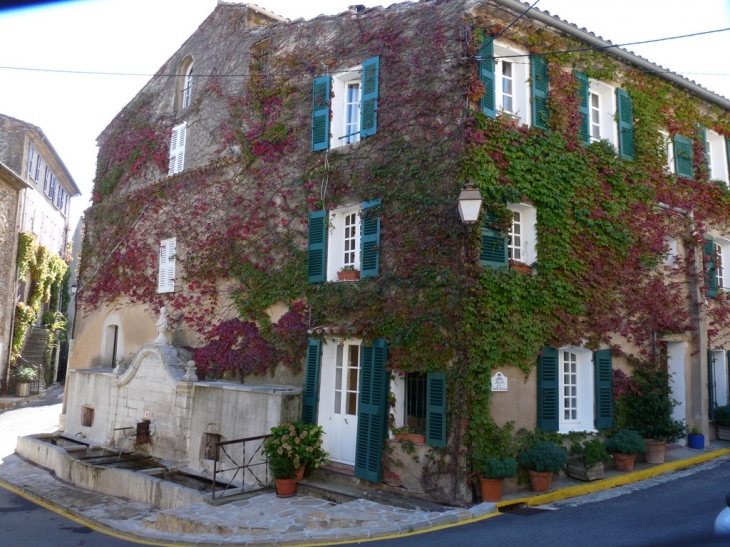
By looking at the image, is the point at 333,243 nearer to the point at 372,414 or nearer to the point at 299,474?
the point at 372,414

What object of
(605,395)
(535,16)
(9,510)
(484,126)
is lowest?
(9,510)

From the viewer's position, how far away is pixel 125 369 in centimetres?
1514

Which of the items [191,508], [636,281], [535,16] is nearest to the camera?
[191,508]

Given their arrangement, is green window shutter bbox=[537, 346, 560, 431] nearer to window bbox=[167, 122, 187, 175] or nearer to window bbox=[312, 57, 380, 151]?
window bbox=[312, 57, 380, 151]

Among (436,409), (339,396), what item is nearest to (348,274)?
(339,396)

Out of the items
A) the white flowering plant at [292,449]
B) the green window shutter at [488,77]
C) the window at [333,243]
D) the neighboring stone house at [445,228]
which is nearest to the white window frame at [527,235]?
the neighboring stone house at [445,228]

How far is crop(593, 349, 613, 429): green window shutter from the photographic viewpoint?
36.7 ft

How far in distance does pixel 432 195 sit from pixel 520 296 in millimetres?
2147

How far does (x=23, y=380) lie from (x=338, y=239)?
61.5 ft

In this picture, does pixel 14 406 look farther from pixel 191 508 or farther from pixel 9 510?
pixel 191 508

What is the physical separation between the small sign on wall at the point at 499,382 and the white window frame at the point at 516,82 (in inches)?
173

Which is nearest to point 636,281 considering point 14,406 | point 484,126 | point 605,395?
point 605,395

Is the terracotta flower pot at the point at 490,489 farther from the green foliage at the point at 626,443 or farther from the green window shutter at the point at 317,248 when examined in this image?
the green window shutter at the point at 317,248

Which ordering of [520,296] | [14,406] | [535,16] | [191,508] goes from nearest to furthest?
1. [191,508]
2. [520,296]
3. [535,16]
4. [14,406]
